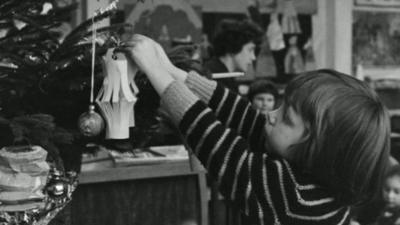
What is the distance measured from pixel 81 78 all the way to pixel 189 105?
6.5 inches

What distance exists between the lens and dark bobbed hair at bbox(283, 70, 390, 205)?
0.81 m

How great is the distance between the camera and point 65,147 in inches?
31.5

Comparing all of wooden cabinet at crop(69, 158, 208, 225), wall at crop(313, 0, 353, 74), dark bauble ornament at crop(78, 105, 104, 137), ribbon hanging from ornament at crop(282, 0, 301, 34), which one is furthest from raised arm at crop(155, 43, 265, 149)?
wall at crop(313, 0, 353, 74)

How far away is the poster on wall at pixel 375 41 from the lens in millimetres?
2748

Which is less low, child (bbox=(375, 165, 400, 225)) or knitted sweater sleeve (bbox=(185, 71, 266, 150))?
knitted sweater sleeve (bbox=(185, 71, 266, 150))

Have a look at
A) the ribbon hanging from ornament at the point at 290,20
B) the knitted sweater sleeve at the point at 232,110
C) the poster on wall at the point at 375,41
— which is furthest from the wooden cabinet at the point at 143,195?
the poster on wall at the point at 375,41

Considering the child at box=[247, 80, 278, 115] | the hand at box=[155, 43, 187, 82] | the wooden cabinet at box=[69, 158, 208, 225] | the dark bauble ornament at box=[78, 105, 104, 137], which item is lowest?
the wooden cabinet at box=[69, 158, 208, 225]

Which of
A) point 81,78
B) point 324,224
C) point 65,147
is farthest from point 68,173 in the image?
point 324,224

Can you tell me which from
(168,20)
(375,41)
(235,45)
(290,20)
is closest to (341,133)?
(235,45)

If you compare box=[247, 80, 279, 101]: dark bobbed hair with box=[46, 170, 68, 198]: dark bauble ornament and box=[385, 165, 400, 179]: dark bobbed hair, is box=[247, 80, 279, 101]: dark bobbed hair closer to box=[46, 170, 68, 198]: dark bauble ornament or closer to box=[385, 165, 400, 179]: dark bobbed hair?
box=[385, 165, 400, 179]: dark bobbed hair

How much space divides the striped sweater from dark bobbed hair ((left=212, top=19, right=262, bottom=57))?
59.2 inches

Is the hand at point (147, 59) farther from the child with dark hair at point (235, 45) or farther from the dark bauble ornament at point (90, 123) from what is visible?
the child with dark hair at point (235, 45)

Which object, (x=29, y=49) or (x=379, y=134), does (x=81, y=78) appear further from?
(x=379, y=134)

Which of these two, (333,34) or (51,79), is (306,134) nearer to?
(51,79)
